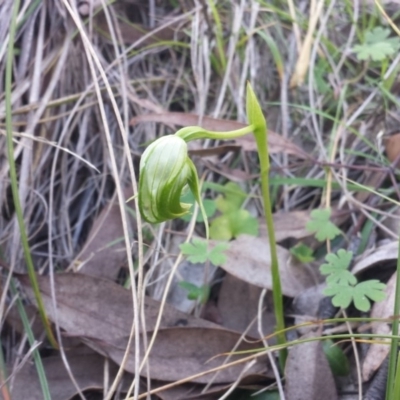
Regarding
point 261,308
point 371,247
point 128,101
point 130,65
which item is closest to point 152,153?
point 261,308

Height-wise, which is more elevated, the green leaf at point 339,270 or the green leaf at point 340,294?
the green leaf at point 339,270

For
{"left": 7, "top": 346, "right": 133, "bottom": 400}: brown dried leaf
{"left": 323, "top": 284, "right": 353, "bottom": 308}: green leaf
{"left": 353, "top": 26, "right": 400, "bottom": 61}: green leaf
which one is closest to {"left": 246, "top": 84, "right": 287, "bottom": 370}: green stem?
{"left": 323, "top": 284, "right": 353, "bottom": 308}: green leaf

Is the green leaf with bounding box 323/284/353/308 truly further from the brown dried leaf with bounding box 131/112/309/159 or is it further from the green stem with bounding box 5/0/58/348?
the green stem with bounding box 5/0/58/348

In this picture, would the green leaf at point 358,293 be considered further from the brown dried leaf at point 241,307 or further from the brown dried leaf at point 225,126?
the brown dried leaf at point 225,126

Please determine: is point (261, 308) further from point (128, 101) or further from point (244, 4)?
point (244, 4)

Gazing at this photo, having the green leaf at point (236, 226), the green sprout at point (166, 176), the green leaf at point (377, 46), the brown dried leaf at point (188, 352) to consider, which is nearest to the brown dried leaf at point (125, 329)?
the brown dried leaf at point (188, 352)
